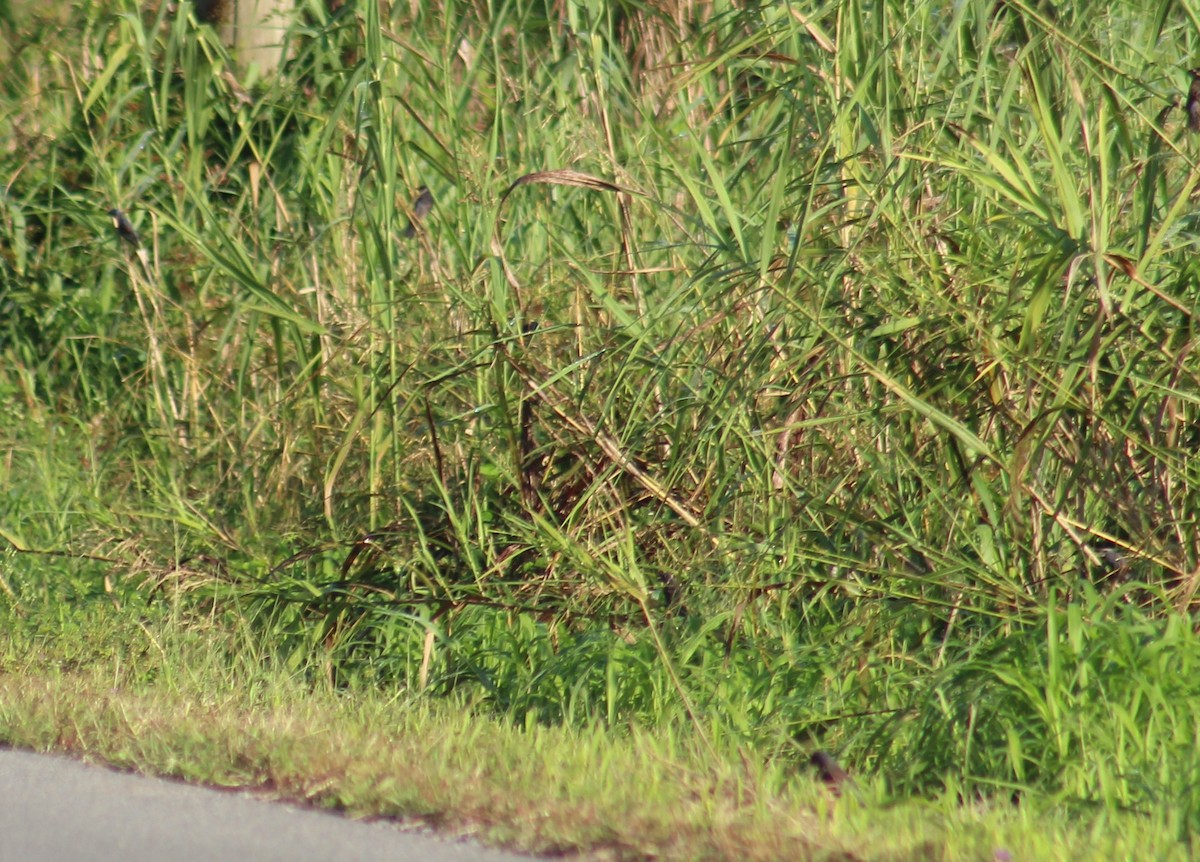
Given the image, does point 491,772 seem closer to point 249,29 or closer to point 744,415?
point 744,415

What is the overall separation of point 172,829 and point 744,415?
2.00m

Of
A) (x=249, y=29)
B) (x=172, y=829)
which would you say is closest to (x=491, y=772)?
(x=172, y=829)

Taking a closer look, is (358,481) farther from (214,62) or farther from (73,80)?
(73,80)

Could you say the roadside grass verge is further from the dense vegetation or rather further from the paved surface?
the dense vegetation

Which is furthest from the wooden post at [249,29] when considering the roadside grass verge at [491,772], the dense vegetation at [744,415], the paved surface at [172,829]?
the paved surface at [172,829]

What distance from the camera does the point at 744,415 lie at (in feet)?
15.1

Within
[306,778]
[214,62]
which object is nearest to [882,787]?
[306,778]

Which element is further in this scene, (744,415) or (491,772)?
(744,415)

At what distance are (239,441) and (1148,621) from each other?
3302 millimetres

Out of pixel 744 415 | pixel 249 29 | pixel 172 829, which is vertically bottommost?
pixel 172 829

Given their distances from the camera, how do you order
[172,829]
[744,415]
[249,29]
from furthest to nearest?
1. [249,29]
2. [744,415]
3. [172,829]

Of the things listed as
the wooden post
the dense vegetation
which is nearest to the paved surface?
the dense vegetation

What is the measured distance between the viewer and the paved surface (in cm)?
314

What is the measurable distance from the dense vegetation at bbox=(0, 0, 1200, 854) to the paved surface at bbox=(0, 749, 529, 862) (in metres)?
0.93
